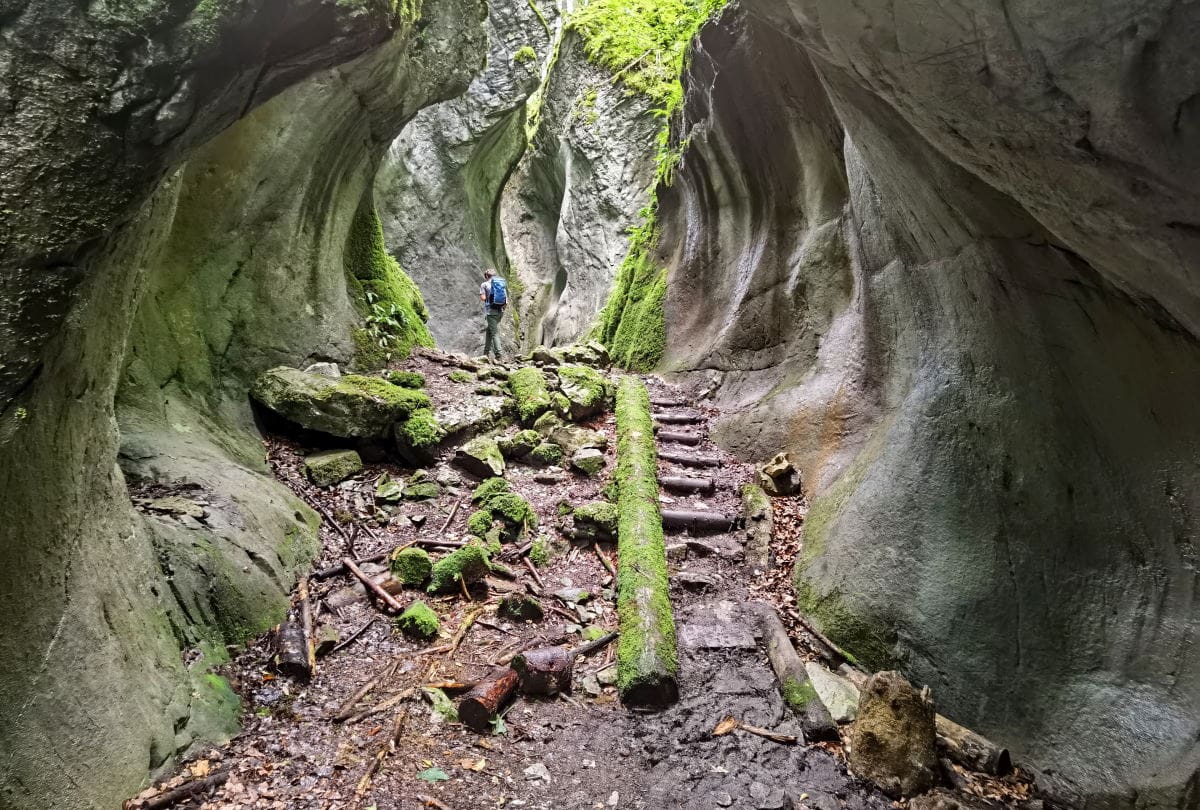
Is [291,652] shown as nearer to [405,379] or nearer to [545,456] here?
[545,456]

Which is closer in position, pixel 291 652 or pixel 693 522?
pixel 291 652

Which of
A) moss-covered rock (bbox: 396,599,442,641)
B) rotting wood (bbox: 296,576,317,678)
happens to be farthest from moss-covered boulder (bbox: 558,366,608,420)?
rotting wood (bbox: 296,576,317,678)

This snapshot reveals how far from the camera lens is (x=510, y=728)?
3777mm

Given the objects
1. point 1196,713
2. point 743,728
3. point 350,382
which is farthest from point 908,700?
point 350,382

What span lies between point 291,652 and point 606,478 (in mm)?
4029

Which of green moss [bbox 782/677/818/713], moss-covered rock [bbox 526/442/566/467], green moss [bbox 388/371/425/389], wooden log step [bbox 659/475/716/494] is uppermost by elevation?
green moss [bbox 388/371/425/389]

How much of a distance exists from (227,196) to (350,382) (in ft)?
7.90

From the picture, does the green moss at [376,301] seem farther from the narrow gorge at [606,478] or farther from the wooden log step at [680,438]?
the wooden log step at [680,438]

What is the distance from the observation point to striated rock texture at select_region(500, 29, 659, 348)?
18906mm

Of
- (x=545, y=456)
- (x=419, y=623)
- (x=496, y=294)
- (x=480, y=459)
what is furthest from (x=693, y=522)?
(x=496, y=294)

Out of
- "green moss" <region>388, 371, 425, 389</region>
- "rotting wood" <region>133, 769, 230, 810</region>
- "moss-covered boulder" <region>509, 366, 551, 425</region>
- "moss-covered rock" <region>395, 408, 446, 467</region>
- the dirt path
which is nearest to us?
"rotting wood" <region>133, 769, 230, 810</region>

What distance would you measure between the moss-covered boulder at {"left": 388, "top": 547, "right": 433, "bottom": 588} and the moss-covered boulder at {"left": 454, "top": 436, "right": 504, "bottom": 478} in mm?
1899

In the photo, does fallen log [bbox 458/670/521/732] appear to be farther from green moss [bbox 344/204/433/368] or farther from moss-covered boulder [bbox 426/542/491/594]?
green moss [bbox 344/204/433/368]

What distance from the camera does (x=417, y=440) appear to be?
6.92 meters
